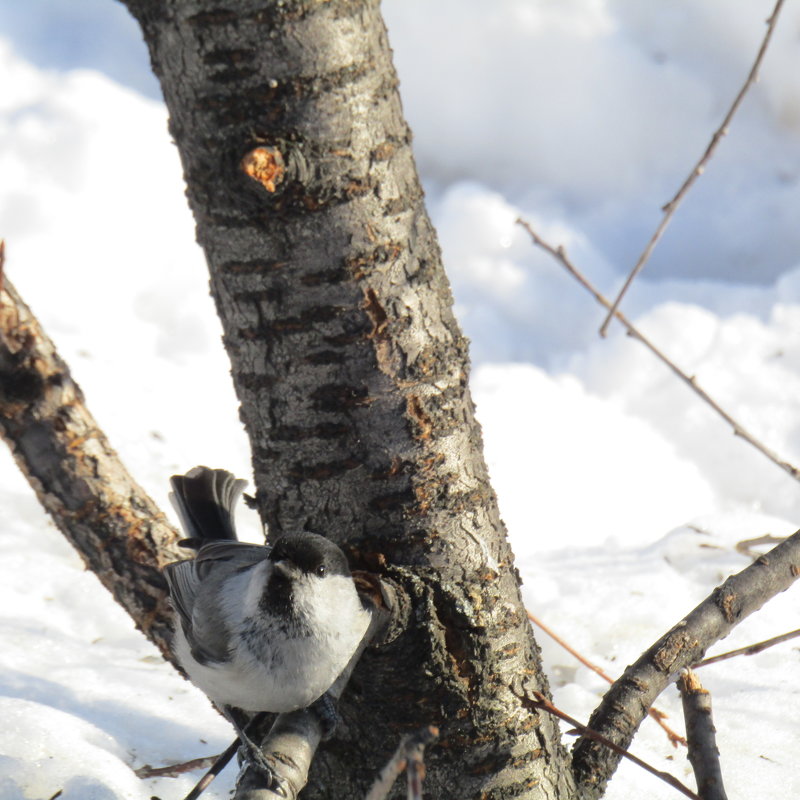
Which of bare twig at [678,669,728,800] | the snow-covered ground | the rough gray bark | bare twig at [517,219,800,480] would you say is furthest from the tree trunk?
the snow-covered ground

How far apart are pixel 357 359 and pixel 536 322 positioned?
4.33 metres

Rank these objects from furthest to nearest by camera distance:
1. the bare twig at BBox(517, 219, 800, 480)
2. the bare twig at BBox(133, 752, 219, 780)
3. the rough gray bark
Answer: the bare twig at BBox(133, 752, 219, 780) < the rough gray bark < the bare twig at BBox(517, 219, 800, 480)

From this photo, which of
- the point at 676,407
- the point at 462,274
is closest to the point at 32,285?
the point at 462,274

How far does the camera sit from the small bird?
168 centimetres

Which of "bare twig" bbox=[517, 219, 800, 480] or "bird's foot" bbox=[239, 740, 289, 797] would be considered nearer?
"bird's foot" bbox=[239, 740, 289, 797]

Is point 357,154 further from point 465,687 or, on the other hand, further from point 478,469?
point 465,687

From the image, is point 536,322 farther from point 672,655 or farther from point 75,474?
point 672,655

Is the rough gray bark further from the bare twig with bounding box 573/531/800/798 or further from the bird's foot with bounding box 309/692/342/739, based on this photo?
the bare twig with bounding box 573/531/800/798

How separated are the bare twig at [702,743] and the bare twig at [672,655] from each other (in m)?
0.07

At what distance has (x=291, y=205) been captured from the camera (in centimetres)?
157

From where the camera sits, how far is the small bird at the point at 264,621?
1.68 metres

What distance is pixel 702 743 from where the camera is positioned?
1824 mm

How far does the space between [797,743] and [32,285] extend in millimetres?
4249

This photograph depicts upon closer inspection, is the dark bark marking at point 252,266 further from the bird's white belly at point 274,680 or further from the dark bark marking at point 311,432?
the bird's white belly at point 274,680
